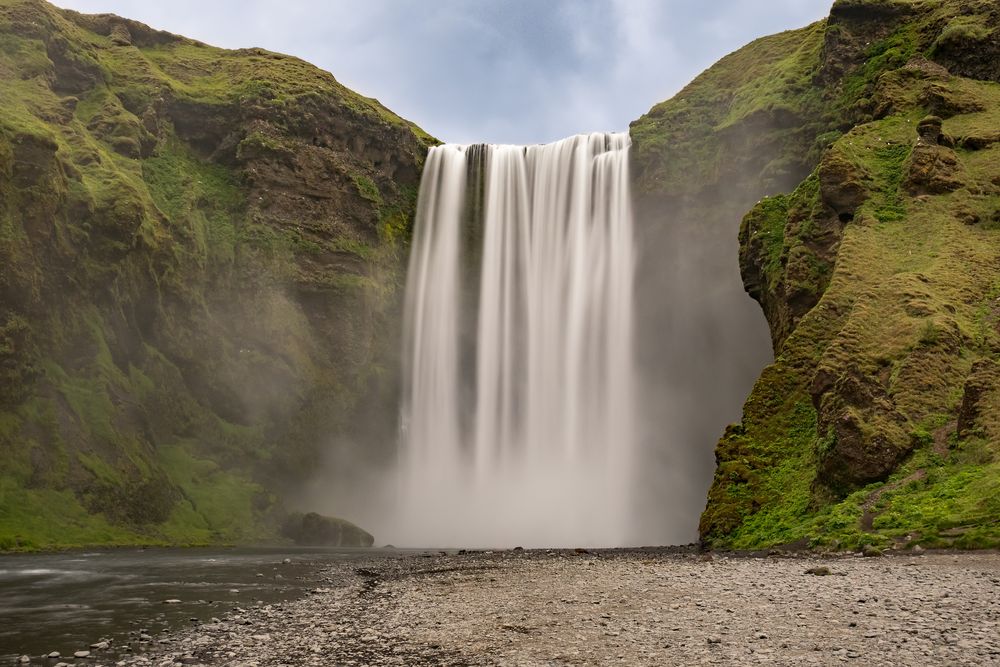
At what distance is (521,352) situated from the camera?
65.7 m

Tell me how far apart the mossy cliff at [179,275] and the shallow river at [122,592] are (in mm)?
10544

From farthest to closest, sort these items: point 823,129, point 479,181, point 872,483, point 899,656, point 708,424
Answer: point 479,181 < point 708,424 < point 823,129 < point 872,483 < point 899,656

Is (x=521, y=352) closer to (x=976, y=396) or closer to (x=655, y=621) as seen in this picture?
(x=976, y=396)

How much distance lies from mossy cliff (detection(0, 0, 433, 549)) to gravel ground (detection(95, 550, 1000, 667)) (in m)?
31.4

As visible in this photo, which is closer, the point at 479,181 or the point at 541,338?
the point at 541,338

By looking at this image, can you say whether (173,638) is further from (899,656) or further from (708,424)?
(708,424)

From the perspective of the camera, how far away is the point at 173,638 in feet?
48.8

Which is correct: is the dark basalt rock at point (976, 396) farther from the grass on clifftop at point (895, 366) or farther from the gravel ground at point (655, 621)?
the gravel ground at point (655, 621)

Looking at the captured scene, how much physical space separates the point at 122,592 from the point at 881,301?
28.2 meters

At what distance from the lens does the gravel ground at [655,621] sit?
10867 millimetres

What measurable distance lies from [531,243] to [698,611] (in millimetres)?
55667

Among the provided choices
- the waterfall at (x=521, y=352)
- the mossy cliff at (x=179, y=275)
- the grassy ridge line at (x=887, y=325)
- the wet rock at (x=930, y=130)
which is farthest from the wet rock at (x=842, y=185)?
the mossy cliff at (x=179, y=275)

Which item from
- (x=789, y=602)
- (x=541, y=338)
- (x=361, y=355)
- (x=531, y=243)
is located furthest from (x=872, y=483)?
(x=361, y=355)

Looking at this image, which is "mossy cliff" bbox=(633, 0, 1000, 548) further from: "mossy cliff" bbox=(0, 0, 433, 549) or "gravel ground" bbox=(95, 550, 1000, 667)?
Result: "mossy cliff" bbox=(0, 0, 433, 549)
